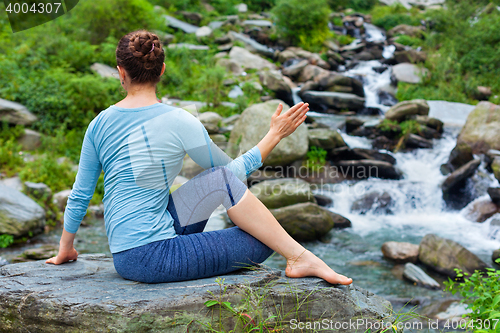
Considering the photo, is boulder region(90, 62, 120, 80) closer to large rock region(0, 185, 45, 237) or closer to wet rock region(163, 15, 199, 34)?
large rock region(0, 185, 45, 237)

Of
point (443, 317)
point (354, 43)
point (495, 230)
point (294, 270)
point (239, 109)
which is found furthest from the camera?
point (354, 43)

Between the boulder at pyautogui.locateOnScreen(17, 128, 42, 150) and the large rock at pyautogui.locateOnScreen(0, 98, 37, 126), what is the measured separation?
0.23 metres

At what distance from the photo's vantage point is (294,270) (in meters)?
2.16

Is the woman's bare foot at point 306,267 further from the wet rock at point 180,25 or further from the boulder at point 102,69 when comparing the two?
the wet rock at point 180,25

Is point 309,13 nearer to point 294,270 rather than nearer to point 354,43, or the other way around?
point 354,43

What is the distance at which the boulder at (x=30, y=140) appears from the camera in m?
7.78

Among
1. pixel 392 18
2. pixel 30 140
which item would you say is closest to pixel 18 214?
pixel 30 140

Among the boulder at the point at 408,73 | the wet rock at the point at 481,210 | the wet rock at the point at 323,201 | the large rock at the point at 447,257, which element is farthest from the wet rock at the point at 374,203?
the boulder at the point at 408,73

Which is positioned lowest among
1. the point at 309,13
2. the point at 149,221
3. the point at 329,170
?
the point at 329,170

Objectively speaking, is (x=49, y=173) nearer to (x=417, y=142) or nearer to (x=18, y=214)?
(x=18, y=214)

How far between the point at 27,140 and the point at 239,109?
549 cm

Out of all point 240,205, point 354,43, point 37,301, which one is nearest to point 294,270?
point 240,205

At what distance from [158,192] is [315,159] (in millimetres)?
7170

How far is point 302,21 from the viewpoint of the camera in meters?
17.9
